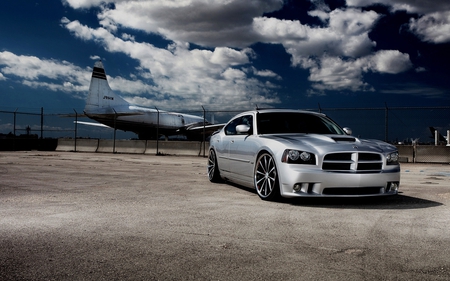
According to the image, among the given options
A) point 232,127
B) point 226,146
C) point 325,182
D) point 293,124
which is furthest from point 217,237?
point 232,127

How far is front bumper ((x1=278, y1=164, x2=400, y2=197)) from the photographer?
6.05m

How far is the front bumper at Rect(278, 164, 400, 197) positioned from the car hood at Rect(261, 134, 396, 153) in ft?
1.25

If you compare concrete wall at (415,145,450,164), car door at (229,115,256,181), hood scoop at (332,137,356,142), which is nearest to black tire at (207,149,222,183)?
car door at (229,115,256,181)

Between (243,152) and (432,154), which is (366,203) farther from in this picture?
(432,154)

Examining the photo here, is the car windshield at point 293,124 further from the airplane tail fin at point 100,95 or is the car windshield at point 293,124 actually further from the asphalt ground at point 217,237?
the airplane tail fin at point 100,95

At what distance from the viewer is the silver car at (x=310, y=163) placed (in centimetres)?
609

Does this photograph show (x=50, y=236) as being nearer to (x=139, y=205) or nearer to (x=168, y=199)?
(x=139, y=205)

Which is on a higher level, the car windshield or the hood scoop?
the car windshield

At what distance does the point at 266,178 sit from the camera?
6789 millimetres

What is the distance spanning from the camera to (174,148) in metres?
23.8

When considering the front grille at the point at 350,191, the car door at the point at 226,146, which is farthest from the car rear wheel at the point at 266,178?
the car door at the point at 226,146

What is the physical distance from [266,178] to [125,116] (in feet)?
112

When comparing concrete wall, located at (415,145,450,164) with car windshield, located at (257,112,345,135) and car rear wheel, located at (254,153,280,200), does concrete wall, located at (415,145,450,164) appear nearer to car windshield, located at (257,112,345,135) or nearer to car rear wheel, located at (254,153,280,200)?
car windshield, located at (257,112,345,135)

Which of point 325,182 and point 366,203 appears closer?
point 325,182
